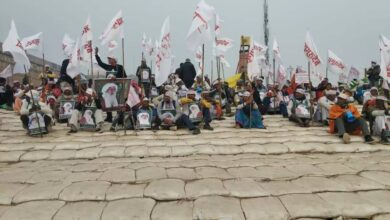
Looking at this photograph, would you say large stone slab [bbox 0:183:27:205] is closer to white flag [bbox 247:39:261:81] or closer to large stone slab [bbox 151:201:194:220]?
large stone slab [bbox 151:201:194:220]

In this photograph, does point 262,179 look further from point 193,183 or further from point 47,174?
point 47,174

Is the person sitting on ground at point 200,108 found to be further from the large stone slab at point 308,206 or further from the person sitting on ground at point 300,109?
the large stone slab at point 308,206

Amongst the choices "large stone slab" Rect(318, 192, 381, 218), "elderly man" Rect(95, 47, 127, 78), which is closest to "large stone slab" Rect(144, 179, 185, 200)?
"large stone slab" Rect(318, 192, 381, 218)

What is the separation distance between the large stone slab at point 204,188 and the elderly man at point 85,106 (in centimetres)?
528

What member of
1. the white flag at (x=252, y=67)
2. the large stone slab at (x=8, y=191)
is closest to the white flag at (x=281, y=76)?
the white flag at (x=252, y=67)

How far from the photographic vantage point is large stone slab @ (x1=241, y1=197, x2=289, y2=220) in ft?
13.4

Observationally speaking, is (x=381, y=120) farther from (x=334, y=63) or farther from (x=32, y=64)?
(x=32, y=64)

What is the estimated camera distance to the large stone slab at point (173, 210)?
13.4 feet

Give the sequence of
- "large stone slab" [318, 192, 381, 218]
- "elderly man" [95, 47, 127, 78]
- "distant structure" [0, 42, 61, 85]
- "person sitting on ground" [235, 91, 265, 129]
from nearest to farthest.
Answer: "large stone slab" [318, 192, 381, 218] → "person sitting on ground" [235, 91, 265, 129] → "elderly man" [95, 47, 127, 78] → "distant structure" [0, 42, 61, 85]

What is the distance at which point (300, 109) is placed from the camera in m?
10.5

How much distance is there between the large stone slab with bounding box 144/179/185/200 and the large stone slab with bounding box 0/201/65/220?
111cm

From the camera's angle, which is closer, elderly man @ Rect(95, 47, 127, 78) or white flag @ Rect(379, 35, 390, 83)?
white flag @ Rect(379, 35, 390, 83)

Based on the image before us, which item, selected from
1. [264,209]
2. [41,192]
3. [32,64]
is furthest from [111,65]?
[32,64]

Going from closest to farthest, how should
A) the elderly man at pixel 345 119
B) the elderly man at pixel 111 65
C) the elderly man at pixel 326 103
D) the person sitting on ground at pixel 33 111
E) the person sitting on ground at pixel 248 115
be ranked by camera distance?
the elderly man at pixel 345 119 < the person sitting on ground at pixel 33 111 < the person sitting on ground at pixel 248 115 < the elderly man at pixel 326 103 < the elderly man at pixel 111 65
